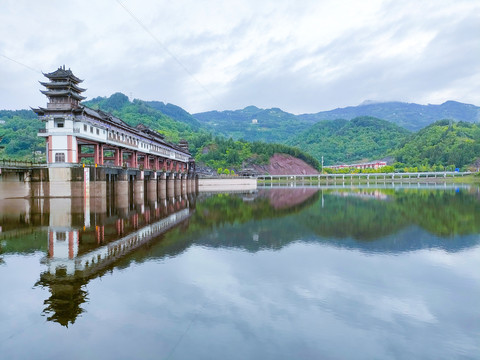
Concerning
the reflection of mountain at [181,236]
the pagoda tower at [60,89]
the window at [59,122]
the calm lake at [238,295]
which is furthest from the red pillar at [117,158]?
the calm lake at [238,295]

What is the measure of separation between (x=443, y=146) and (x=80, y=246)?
546 ft

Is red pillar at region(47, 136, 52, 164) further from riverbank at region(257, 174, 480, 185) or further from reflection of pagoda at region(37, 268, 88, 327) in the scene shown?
riverbank at region(257, 174, 480, 185)

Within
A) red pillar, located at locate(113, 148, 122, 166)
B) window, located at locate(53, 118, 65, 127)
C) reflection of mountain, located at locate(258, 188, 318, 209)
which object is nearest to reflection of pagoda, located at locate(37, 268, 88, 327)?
reflection of mountain, located at locate(258, 188, 318, 209)

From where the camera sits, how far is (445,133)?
161 meters

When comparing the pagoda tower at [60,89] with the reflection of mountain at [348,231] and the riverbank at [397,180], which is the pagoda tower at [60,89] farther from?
the riverbank at [397,180]

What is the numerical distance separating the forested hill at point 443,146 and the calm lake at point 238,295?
457ft

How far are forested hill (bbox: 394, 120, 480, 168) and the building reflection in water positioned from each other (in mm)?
143080

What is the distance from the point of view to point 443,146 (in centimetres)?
14975

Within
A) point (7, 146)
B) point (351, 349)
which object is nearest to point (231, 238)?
point (351, 349)

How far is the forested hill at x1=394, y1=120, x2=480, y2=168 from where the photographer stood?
136125 mm

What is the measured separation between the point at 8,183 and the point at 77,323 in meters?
34.0

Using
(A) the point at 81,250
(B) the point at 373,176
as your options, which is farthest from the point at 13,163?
(B) the point at 373,176

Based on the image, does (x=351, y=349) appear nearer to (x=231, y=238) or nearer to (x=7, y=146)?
(x=231, y=238)

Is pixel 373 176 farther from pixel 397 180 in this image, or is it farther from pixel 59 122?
pixel 59 122
